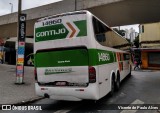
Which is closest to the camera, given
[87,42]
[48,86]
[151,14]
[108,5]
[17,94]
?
[87,42]

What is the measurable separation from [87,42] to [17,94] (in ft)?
15.8

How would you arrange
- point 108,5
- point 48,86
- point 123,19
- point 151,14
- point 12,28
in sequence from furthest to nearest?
point 12,28, point 123,19, point 151,14, point 108,5, point 48,86

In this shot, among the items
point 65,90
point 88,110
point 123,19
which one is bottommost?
point 88,110

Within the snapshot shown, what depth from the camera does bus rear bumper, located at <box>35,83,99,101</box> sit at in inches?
316

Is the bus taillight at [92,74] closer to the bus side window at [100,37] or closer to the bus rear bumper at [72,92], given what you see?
the bus rear bumper at [72,92]

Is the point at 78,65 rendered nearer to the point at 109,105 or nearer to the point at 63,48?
the point at 63,48

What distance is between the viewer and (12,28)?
99.6 ft

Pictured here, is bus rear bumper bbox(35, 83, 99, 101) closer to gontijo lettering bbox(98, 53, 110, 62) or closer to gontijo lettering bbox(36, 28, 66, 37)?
gontijo lettering bbox(98, 53, 110, 62)

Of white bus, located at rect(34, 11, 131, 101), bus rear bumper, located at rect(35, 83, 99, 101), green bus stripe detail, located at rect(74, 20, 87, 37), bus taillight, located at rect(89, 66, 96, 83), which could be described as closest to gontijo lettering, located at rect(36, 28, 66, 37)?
white bus, located at rect(34, 11, 131, 101)

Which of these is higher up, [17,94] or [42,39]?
[42,39]

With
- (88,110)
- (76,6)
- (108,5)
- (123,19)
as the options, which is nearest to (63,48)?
(88,110)

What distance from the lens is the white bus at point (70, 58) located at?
8133mm

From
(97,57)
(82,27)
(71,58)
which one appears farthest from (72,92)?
(82,27)

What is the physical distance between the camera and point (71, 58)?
27.5ft
